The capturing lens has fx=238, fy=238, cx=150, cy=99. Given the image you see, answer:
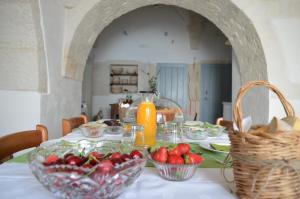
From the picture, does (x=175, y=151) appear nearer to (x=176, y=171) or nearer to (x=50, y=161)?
(x=176, y=171)

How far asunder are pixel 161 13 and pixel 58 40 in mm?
4583

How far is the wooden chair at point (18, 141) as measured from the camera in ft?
3.30

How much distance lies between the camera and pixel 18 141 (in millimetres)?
1110

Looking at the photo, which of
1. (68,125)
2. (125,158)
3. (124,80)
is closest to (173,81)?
(124,80)

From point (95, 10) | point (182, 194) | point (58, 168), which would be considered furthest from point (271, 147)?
point (95, 10)

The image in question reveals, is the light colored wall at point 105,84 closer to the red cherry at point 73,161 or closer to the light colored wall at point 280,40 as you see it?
the light colored wall at point 280,40

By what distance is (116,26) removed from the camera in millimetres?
6582

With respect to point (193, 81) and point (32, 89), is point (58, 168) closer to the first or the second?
point (32, 89)

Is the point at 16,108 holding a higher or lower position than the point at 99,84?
lower

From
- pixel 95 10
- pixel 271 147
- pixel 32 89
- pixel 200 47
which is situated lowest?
pixel 271 147

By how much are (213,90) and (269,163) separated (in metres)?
6.25

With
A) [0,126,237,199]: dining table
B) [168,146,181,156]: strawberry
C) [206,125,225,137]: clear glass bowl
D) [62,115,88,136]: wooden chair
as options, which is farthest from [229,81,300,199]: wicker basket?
[62,115,88,136]: wooden chair

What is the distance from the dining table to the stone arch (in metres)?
2.02

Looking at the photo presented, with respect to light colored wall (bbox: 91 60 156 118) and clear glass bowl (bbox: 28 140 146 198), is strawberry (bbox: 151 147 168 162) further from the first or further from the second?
light colored wall (bbox: 91 60 156 118)
